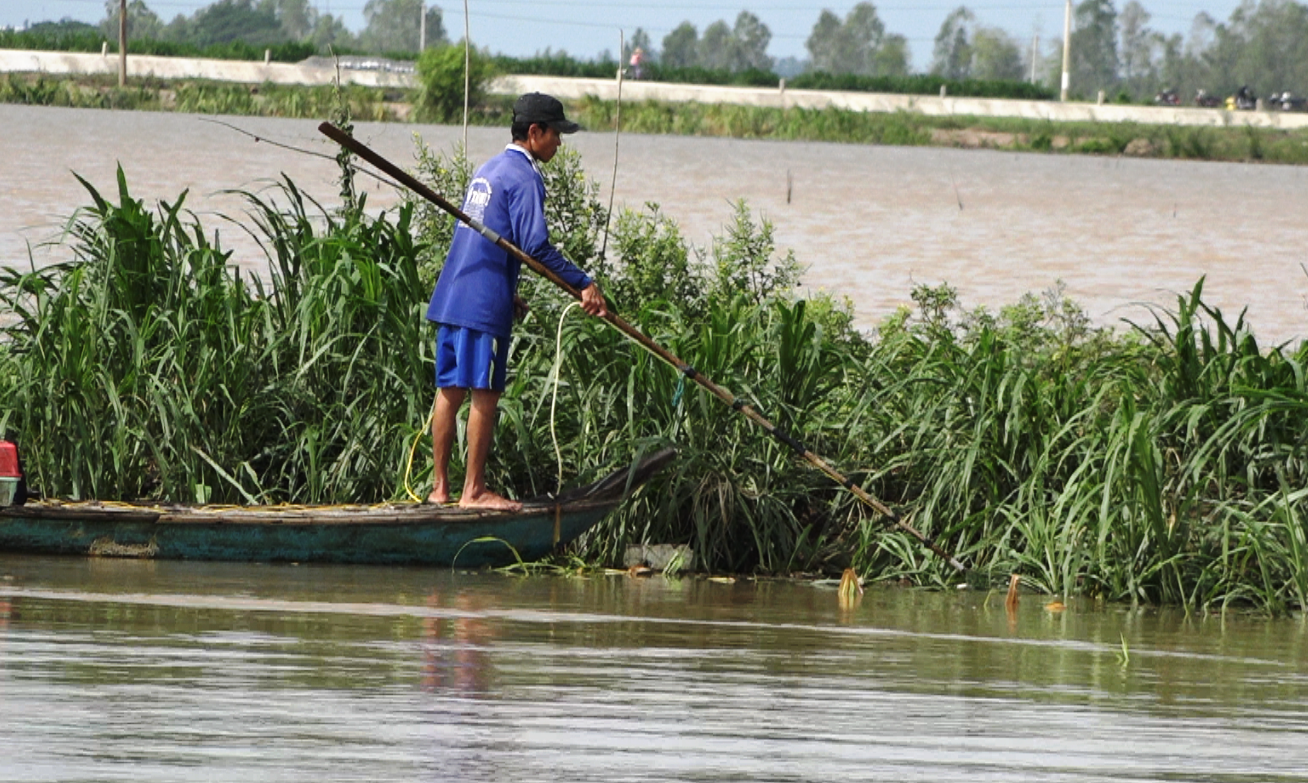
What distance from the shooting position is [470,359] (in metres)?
7.80

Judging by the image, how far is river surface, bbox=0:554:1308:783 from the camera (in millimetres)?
4562

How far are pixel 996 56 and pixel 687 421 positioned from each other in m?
185

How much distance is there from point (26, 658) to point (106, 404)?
2.93 meters

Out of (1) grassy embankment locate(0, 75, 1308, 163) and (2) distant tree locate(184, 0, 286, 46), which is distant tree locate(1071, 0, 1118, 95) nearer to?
(2) distant tree locate(184, 0, 286, 46)

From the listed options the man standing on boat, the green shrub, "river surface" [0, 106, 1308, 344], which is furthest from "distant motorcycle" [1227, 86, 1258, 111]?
the man standing on boat

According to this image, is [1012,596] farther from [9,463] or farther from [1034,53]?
[1034,53]

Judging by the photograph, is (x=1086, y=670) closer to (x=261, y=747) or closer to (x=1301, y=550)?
(x=1301, y=550)

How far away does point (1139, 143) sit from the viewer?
74.9 meters

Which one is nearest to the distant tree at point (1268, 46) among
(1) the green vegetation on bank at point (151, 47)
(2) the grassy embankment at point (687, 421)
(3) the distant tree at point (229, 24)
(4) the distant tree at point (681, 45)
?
(4) the distant tree at point (681, 45)

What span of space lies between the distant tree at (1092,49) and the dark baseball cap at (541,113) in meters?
188

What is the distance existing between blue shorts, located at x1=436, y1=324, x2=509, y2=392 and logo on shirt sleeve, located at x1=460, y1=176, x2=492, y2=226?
1.43 feet

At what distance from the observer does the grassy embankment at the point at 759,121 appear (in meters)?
64.4

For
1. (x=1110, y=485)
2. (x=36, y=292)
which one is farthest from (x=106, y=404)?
(x=1110, y=485)

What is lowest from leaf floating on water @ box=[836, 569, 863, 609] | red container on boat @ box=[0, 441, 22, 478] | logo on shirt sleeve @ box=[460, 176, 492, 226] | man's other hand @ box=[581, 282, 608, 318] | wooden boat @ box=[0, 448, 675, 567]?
leaf floating on water @ box=[836, 569, 863, 609]
